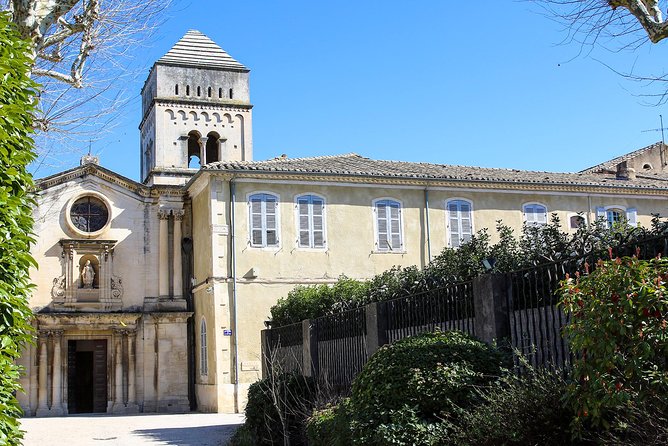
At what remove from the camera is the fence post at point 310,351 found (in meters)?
14.8

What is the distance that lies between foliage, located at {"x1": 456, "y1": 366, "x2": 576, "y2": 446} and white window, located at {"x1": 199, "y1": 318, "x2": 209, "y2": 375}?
20365mm

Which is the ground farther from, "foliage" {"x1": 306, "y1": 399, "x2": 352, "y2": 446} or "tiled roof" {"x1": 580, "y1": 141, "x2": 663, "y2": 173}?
"tiled roof" {"x1": 580, "y1": 141, "x2": 663, "y2": 173}

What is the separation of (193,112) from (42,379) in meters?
12.2

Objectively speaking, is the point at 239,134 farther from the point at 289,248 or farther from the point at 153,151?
the point at 289,248

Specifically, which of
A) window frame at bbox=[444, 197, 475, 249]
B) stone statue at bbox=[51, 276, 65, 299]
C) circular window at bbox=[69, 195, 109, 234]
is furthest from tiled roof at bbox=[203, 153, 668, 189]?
stone statue at bbox=[51, 276, 65, 299]

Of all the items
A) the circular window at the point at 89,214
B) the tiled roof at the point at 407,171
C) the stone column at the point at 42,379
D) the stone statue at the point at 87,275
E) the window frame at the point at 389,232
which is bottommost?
the stone column at the point at 42,379

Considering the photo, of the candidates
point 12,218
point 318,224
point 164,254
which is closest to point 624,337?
point 12,218

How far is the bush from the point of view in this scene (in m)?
12.6

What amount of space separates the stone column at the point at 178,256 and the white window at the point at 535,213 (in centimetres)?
1260

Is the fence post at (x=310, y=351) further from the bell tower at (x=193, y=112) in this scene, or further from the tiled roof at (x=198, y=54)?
the tiled roof at (x=198, y=54)

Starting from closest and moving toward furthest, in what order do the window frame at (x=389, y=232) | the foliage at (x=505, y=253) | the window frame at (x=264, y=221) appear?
the foliage at (x=505, y=253) < the window frame at (x=264, y=221) < the window frame at (x=389, y=232)

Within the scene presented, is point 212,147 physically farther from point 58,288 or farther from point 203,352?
point 203,352

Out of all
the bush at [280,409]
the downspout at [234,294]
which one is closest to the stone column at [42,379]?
the downspout at [234,294]

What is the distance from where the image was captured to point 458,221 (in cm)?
2788
